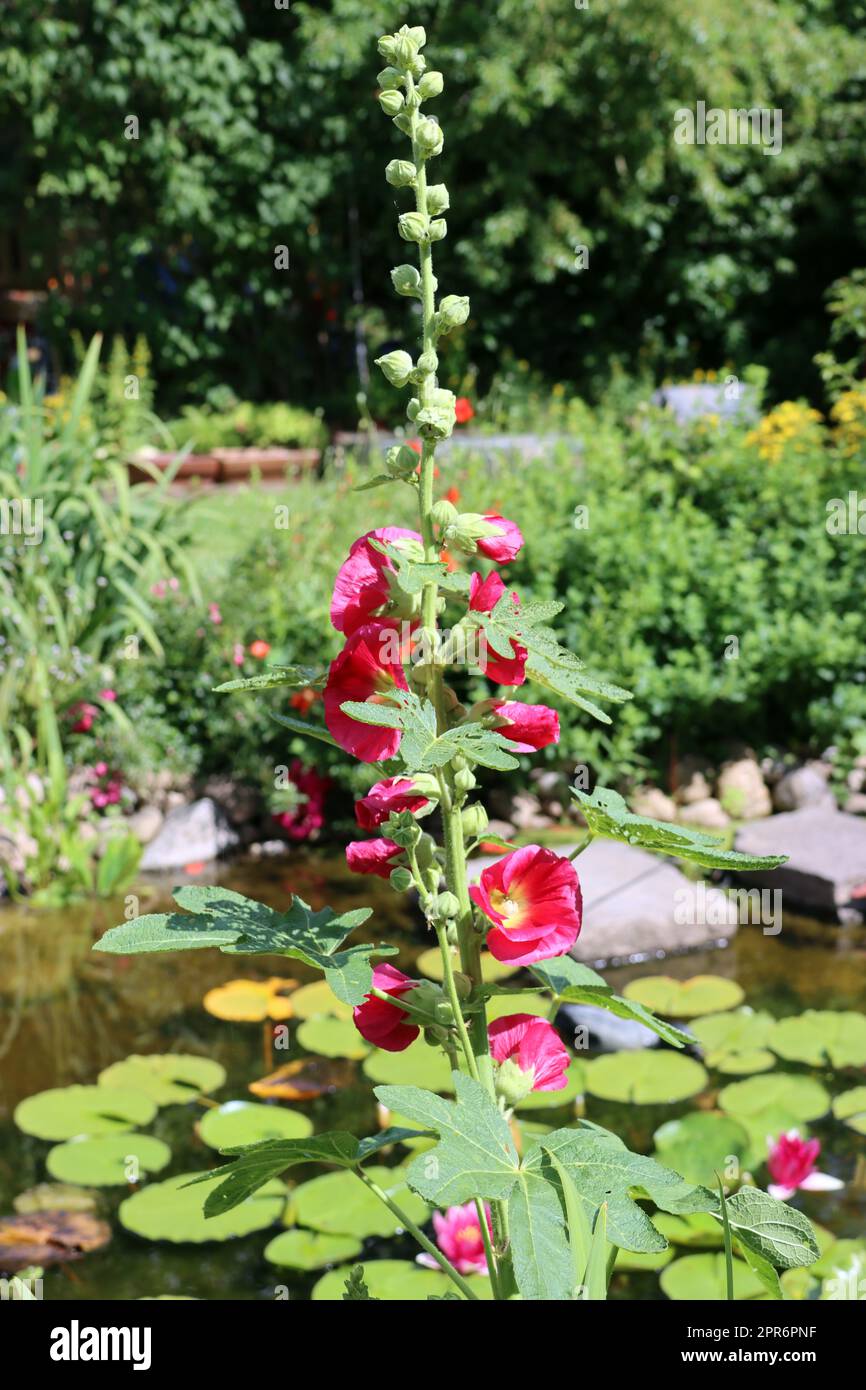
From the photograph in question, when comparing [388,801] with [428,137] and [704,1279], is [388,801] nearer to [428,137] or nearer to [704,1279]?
[428,137]

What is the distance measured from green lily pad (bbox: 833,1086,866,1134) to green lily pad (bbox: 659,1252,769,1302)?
588 millimetres

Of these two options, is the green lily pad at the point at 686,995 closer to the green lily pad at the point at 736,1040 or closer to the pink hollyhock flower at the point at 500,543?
the green lily pad at the point at 736,1040

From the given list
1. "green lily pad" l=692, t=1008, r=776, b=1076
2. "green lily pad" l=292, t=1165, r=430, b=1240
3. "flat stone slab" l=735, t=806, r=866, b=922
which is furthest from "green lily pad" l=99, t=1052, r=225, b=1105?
"flat stone slab" l=735, t=806, r=866, b=922

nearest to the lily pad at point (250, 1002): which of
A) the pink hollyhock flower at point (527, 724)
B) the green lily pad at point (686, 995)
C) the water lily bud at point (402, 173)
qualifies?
the green lily pad at point (686, 995)

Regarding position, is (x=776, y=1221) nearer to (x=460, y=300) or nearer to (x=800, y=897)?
(x=460, y=300)

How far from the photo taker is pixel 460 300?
94cm

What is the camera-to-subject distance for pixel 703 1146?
8.19ft

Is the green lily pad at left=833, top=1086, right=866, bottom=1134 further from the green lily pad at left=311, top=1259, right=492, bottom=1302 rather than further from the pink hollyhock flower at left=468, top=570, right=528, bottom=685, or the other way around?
the pink hollyhock flower at left=468, top=570, right=528, bottom=685

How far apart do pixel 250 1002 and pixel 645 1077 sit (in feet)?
3.56

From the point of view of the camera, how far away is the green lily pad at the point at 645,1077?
2900 millimetres

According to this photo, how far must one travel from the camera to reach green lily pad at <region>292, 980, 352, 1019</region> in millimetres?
3402
